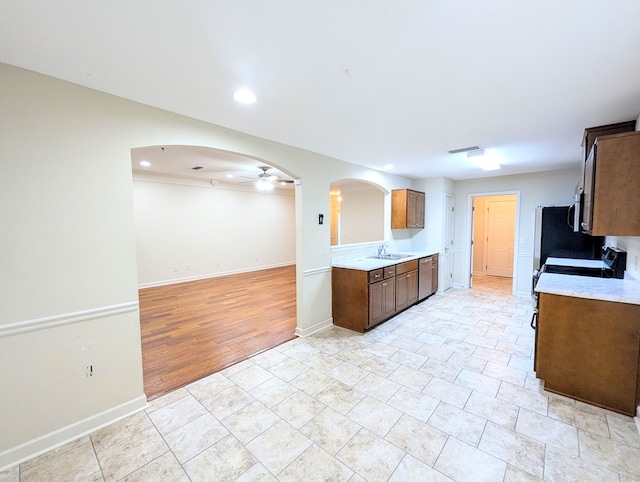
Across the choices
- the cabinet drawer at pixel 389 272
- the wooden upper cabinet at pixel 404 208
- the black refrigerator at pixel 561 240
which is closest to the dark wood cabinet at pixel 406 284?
the cabinet drawer at pixel 389 272

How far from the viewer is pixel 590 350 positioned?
2.31 meters

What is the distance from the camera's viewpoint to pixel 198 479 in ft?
5.43

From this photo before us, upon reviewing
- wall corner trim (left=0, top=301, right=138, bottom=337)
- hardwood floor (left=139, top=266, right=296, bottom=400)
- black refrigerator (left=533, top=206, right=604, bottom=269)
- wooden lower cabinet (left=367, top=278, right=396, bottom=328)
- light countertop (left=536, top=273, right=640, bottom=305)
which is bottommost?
hardwood floor (left=139, top=266, right=296, bottom=400)

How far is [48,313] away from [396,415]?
2.66 meters

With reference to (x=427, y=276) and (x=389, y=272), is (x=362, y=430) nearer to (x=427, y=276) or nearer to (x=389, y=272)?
(x=389, y=272)

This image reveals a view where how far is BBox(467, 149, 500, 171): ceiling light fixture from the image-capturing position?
12.0ft

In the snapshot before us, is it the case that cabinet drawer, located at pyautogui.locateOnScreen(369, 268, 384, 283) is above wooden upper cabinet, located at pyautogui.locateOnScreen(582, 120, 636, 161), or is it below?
below

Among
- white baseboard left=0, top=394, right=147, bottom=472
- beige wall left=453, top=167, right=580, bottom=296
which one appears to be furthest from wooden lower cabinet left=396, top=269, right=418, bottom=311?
white baseboard left=0, top=394, right=147, bottom=472

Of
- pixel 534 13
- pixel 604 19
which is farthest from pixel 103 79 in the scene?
pixel 604 19

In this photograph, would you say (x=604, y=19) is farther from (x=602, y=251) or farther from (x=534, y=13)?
(x=602, y=251)

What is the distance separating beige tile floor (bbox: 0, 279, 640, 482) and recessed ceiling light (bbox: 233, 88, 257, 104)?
253 cm

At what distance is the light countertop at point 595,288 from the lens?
2.19 metres

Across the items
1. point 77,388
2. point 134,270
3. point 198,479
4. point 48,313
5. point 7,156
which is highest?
point 7,156

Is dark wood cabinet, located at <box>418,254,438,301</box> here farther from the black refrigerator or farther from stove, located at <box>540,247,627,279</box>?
stove, located at <box>540,247,627,279</box>
